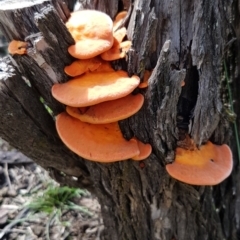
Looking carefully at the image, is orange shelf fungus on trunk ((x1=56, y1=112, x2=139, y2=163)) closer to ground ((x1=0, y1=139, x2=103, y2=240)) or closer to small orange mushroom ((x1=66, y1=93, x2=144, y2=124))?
small orange mushroom ((x1=66, y1=93, x2=144, y2=124))

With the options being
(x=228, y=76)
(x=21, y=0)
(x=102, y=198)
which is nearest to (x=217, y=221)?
(x=102, y=198)

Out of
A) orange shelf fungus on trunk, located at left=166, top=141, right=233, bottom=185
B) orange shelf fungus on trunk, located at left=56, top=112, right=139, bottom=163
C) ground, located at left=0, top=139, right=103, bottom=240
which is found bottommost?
ground, located at left=0, top=139, right=103, bottom=240

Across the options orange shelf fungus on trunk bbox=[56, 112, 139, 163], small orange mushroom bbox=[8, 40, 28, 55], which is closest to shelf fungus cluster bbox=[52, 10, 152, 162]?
orange shelf fungus on trunk bbox=[56, 112, 139, 163]

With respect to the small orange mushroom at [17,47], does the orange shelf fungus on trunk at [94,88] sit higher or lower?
lower

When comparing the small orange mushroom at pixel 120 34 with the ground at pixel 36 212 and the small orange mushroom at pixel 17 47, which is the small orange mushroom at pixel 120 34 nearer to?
the small orange mushroom at pixel 17 47

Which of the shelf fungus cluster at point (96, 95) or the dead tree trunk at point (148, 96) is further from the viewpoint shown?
the dead tree trunk at point (148, 96)

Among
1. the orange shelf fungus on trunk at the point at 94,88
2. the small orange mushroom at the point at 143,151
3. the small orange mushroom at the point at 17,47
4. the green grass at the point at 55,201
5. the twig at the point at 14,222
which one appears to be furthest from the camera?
the green grass at the point at 55,201

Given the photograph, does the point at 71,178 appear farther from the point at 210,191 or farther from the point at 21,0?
the point at 21,0

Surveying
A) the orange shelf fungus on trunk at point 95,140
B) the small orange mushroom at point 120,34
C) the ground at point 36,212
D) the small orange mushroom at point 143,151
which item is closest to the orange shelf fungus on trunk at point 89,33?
the small orange mushroom at point 120,34
